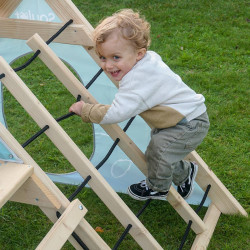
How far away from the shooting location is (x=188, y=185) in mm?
2842

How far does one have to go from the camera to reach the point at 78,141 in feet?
12.1

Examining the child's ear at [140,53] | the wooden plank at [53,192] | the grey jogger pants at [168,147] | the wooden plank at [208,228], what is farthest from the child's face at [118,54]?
the wooden plank at [208,228]

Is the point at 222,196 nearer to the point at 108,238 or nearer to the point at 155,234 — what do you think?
the point at 155,234

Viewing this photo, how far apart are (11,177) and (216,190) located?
4.96ft

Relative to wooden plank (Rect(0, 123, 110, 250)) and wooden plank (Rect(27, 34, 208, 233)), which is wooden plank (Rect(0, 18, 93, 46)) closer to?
wooden plank (Rect(27, 34, 208, 233))

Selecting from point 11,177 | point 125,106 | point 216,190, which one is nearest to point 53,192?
point 11,177

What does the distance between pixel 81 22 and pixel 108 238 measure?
1.32 metres

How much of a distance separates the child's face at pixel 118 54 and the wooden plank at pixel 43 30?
402 millimetres

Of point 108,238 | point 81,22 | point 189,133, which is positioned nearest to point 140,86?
point 189,133

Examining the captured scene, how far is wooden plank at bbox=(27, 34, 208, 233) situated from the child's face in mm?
284

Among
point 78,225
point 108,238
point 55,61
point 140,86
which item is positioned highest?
point 55,61

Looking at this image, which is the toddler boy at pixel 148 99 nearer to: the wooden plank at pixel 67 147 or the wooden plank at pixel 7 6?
the wooden plank at pixel 67 147

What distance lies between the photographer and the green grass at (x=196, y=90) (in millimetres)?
2855

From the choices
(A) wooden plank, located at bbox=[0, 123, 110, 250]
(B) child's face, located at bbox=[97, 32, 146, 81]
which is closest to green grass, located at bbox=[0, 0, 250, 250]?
(A) wooden plank, located at bbox=[0, 123, 110, 250]
